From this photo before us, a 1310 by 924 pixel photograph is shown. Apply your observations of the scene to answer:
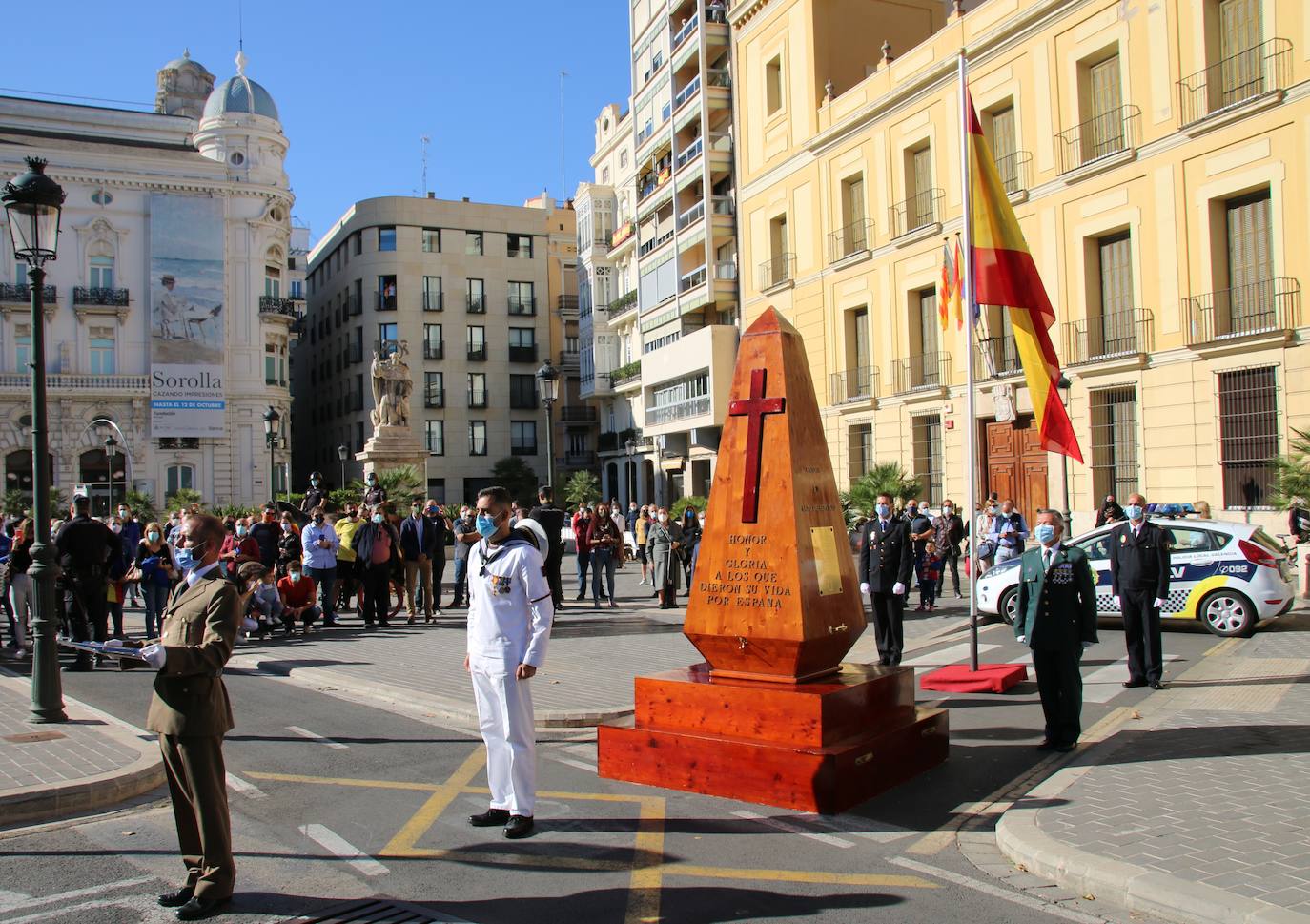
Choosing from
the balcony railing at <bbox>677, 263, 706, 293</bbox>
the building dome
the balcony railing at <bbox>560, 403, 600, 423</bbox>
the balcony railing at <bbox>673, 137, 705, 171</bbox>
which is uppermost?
the building dome

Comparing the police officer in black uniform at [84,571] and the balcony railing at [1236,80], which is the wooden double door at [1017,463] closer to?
the balcony railing at [1236,80]

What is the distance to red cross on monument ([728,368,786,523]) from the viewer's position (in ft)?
23.8

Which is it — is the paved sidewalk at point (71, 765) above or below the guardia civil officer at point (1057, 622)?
below

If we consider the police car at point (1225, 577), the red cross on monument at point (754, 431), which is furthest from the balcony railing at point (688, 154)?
the red cross on monument at point (754, 431)

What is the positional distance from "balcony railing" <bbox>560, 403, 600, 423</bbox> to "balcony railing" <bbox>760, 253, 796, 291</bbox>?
2562cm

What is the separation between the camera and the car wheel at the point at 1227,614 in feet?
42.9

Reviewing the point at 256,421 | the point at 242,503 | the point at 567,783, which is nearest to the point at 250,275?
the point at 256,421

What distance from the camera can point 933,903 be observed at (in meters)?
4.91

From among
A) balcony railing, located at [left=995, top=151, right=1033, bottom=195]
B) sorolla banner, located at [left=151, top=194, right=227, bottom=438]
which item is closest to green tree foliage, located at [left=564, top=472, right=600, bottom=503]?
sorolla banner, located at [left=151, top=194, right=227, bottom=438]

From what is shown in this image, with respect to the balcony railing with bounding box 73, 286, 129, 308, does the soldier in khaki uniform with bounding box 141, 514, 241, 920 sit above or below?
below

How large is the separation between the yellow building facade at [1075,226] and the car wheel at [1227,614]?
770 centimetres

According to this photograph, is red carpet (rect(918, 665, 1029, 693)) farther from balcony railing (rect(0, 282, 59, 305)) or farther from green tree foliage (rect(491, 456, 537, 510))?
balcony railing (rect(0, 282, 59, 305))

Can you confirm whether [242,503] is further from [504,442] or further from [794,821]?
[794,821]

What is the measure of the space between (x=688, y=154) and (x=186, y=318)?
1050 inches
